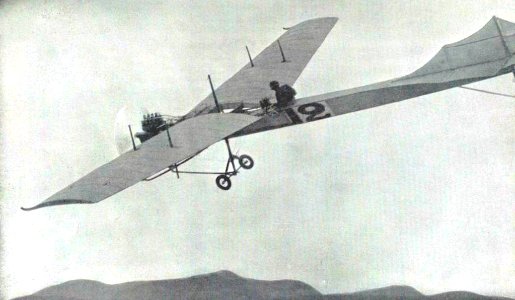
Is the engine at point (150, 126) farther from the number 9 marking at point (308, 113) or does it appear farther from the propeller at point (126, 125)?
the number 9 marking at point (308, 113)

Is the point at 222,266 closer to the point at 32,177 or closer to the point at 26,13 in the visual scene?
the point at 32,177

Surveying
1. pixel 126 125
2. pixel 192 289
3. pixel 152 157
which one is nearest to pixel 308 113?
pixel 152 157

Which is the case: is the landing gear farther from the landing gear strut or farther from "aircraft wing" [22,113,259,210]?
"aircraft wing" [22,113,259,210]

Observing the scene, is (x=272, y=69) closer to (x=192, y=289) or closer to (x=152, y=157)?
(x=152, y=157)

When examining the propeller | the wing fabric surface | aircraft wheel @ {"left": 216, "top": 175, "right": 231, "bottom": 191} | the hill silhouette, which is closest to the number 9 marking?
the wing fabric surface

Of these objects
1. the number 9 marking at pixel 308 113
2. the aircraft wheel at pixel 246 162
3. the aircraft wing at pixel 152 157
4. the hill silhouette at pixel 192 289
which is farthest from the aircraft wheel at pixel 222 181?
the hill silhouette at pixel 192 289

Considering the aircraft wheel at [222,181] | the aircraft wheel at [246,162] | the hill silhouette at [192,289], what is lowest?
the hill silhouette at [192,289]
